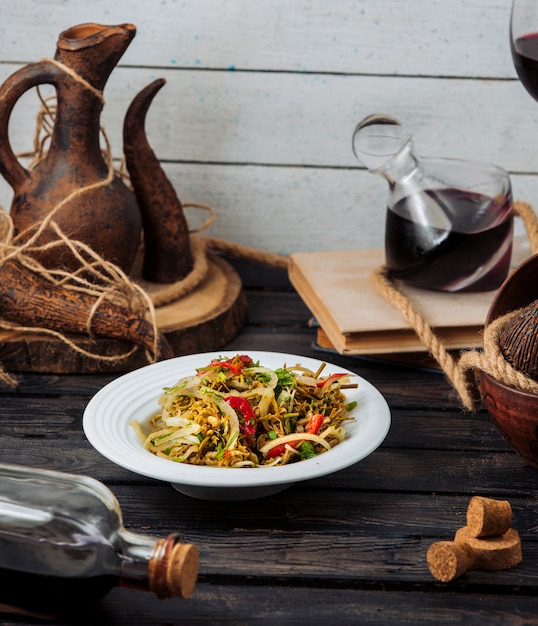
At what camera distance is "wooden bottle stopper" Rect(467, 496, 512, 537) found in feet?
2.62

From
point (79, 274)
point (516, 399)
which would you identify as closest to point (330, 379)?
point (516, 399)

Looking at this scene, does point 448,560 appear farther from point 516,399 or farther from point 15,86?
point 15,86

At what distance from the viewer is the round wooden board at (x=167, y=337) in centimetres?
121

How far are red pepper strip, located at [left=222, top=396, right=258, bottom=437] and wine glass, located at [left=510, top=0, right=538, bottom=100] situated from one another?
1.83ft

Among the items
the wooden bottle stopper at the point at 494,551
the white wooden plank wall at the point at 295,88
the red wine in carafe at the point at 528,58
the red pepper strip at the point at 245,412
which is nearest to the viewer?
the wooden bottle stopper at the point at 494,551

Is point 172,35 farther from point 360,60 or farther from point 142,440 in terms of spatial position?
point 142,440

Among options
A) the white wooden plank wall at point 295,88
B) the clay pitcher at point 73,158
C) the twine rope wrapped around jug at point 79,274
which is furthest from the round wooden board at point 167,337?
the white wooden plank wall at point 295,88

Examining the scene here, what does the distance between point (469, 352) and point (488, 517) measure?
201mm

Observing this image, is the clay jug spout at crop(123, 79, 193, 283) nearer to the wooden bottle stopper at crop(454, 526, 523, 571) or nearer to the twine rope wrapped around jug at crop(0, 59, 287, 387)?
the twine rope wrapped around jug at crop(0, 59, 287, 387)

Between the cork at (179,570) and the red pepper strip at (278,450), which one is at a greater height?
the cork at (179,570)

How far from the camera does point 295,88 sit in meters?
1.60

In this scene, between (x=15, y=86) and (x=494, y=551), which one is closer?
(x=494, y=551)

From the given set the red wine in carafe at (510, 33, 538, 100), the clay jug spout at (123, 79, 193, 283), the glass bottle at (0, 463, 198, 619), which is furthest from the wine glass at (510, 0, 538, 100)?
the glass bottle at (0, 463, 198, 619)

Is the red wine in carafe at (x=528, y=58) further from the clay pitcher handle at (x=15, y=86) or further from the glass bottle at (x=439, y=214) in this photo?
the clay pitcher handle at (x=15, y=86)
